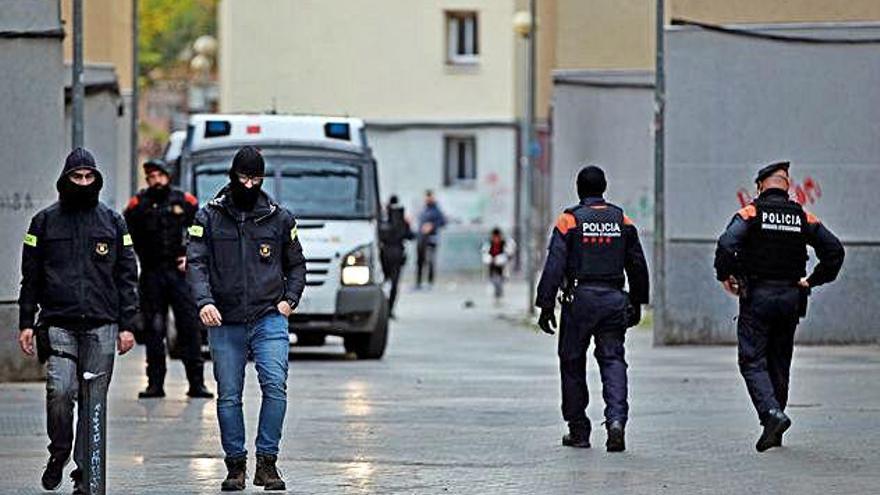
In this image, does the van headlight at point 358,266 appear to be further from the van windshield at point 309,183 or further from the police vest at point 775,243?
the police vest at point 775,243

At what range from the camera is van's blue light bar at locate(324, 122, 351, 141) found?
948 inches

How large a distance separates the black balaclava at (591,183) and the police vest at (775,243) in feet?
3.19

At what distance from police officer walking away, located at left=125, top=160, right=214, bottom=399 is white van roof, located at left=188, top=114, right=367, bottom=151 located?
536cm

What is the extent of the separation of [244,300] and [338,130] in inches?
487

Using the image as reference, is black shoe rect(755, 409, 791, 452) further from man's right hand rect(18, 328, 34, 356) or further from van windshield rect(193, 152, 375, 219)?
van windshield rect(193, 152, 375, 219)

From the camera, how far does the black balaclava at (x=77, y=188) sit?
1175 centimetres

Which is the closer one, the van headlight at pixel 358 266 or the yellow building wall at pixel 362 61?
the van headlight at pixel 358 266

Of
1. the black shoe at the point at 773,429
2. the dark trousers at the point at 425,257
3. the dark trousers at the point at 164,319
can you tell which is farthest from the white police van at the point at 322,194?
the dark trousers at the point at 425,257

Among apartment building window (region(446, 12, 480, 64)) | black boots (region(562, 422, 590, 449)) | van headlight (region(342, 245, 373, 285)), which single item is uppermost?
apartment building window (region(446, 12, 480, 64))

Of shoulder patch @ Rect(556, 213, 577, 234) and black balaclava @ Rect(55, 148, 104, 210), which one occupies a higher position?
black balaclava @ Rect(55, 148, 104, 210)

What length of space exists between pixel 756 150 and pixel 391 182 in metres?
31.5

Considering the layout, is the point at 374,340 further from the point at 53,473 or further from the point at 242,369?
the point at 53,473

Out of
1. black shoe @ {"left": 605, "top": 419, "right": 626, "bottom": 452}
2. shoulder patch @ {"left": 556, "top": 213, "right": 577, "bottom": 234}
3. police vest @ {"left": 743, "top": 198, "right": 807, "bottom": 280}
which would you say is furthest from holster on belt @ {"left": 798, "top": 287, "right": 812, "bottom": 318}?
shoulder patch @ {"left": 556, "top": 213, "right": 577, "bottom": 234}

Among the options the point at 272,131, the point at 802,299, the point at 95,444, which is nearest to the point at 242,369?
the point at 95,444
